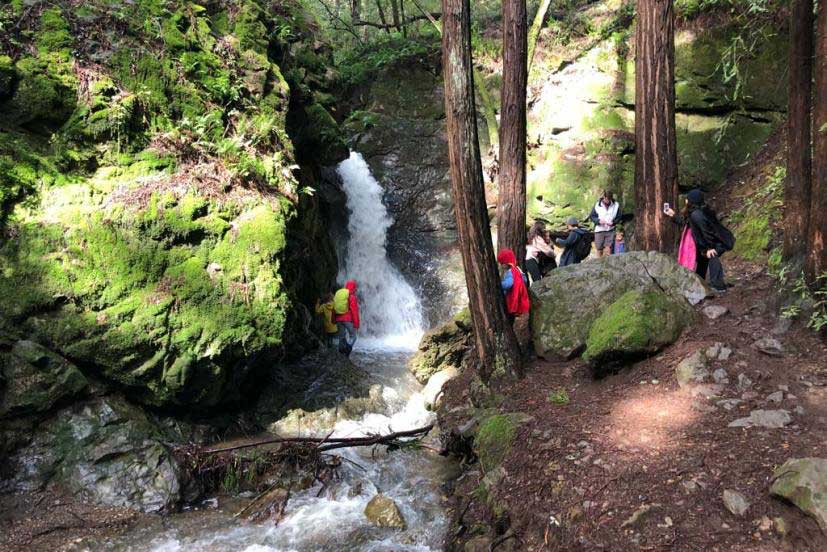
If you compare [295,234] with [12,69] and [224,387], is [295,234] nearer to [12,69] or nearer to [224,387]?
[224,387]

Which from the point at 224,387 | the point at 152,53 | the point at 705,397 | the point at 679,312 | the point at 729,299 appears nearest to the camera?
the point at 705,397

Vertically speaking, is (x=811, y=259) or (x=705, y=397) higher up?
(x=811, y=259)

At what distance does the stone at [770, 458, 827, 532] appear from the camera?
→ 3.46 meters

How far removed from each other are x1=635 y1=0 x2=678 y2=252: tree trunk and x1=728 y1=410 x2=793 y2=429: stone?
4.70 m

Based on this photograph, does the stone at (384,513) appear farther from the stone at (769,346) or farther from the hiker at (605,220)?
the hiker at (605,220)

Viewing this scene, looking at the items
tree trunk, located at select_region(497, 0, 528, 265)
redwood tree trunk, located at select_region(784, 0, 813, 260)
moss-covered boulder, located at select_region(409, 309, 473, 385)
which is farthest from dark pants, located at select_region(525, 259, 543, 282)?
redwood tree trunk, located at select_region(784, 0, 813, 260)

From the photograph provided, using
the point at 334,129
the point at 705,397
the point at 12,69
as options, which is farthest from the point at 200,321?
the point at 334,129

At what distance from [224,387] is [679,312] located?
6293 millimetres

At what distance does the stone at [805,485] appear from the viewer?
346cm

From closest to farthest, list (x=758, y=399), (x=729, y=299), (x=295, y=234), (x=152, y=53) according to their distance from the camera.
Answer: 1. (x=758, y=399)
2. (x=729, y=299)
3. (x=152, y=53)
4. (x=295, y=234)

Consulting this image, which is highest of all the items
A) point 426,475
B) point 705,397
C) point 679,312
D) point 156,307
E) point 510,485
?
point 156,307

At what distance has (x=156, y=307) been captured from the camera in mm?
7191

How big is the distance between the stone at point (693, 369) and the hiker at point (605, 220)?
603cm

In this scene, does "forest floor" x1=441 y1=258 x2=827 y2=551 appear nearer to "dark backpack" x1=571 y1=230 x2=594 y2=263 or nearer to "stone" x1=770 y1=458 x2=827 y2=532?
"stone" x1=770 y1=458 x2=827 y2=532
